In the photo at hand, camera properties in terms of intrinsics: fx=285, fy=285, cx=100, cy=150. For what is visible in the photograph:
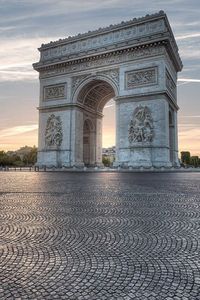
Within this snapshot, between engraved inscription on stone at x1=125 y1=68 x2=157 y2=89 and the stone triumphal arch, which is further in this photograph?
engraved inscription on stone at x1=125 y1=68 x2=157 y2=89

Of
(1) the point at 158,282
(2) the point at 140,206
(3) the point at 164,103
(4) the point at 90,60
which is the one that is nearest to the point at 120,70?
(4) the point at 90,60

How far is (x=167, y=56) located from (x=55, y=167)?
1660 cm

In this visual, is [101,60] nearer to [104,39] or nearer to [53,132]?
[104,39]

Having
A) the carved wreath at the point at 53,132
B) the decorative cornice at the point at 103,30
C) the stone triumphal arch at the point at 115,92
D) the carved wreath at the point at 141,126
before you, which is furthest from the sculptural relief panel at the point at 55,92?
the carved wreath at the point at 141,126

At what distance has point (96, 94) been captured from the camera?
3531 centimetres

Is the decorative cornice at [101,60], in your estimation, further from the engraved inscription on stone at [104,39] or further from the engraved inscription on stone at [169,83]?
the engraved inscription on stone at [169,83]

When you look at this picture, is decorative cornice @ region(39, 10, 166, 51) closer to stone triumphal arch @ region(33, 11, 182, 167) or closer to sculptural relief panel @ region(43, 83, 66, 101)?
stone triumphal arch @ region(33, 11, 182, 167)

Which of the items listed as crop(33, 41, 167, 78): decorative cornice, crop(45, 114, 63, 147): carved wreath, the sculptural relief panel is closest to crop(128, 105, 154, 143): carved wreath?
crop(33, 41, 167, 78): decorative cornice

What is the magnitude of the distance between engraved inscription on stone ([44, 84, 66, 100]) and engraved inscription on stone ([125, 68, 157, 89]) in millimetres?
8042

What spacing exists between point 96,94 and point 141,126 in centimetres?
1015

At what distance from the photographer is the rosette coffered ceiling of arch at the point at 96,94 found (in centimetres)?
3262

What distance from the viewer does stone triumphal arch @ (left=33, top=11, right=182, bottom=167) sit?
27.2 meters

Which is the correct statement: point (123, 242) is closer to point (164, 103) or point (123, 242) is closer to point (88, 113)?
point (164, 103)

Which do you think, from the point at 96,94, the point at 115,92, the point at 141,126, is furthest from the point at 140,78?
the point at 96,94
